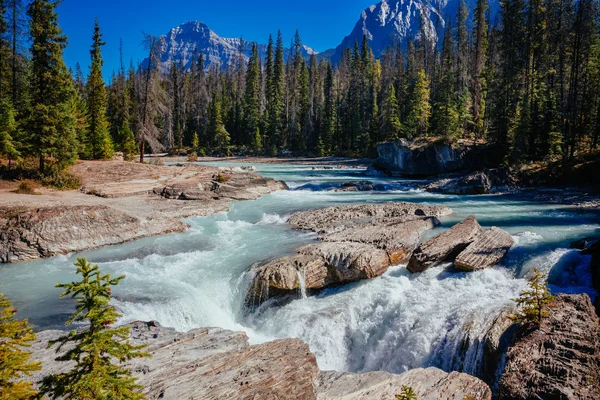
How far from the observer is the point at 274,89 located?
8106 cm

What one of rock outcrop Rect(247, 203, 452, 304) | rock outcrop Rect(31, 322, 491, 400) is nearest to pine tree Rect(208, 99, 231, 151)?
rock outcrop Rect(247, 203, 452, 304)

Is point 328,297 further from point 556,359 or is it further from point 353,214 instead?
point 353,214

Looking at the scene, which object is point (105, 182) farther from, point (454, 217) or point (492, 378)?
point (492, 378)

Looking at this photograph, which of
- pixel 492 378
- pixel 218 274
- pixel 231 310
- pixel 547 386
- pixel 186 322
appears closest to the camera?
A: pixel 547 386

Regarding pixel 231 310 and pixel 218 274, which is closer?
pixel 231 310

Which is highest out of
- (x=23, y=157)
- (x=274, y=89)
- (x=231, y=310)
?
(x=274, y=89)

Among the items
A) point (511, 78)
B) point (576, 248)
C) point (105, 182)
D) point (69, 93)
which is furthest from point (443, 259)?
point (511, 78)

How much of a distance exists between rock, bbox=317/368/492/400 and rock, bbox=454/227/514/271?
6069 millimetres

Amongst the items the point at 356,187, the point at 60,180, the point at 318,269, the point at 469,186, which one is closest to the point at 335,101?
the point at 356,187

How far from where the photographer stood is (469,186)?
2967 centimetres

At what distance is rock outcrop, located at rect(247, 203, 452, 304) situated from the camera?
36.6 ft

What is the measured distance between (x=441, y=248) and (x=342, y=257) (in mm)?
3649

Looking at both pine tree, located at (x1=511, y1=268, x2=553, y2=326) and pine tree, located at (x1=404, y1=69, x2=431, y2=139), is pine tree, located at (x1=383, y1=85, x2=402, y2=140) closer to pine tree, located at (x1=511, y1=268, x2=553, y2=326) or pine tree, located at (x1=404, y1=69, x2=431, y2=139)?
pine tree, located at (x1=404, y1=69, x2=431, y2=139)

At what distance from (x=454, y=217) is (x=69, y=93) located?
27574mm
